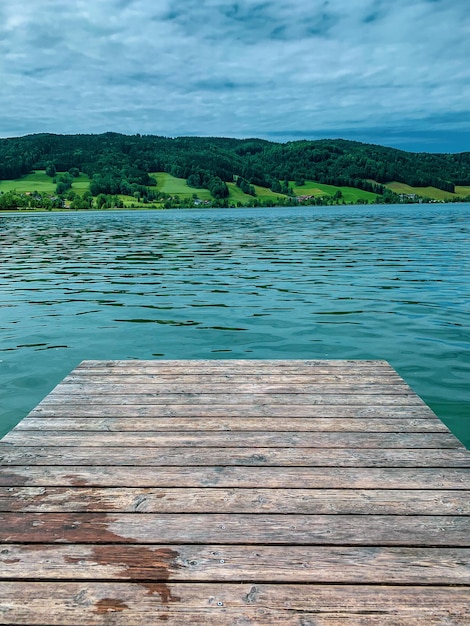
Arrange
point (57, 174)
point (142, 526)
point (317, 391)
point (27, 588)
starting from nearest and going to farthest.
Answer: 1. point (27, 588)
2. point (142, 526)
3. point (317, 391)
4. point (57, 174)

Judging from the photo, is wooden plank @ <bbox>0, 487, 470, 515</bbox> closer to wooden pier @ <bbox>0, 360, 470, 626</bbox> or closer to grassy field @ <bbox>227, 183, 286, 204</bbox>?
wooden pier @ <bbox>0, 360, 470, 626</bbox>

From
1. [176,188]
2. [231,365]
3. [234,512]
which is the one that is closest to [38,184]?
[176,188]

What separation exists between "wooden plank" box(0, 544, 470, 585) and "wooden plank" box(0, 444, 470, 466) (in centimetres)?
96

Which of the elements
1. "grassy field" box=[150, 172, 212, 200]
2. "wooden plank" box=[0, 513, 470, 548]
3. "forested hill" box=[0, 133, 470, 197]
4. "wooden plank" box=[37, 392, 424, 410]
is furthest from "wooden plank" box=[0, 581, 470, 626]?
"forested hill" box=[0, 133, 470, 197]

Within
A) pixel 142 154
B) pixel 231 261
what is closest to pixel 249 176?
pixel 142 154

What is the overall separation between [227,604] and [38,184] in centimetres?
14798

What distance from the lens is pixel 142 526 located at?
3.03 meters

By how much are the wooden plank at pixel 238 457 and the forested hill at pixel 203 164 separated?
5188 inches

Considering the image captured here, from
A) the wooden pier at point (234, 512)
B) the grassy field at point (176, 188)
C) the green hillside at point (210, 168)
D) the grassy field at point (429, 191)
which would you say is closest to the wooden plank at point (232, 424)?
the wooden pier at point (234, 512)

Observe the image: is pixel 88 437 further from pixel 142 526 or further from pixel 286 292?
pixel 286 292

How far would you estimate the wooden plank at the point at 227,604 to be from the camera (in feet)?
7.73

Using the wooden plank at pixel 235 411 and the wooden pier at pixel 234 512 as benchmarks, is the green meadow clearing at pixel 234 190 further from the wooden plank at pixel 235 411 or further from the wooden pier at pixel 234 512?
the wooden pier at pixel 234 512

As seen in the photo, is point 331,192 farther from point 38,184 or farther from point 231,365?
point 231,365

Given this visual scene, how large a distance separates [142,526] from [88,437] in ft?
4.63
